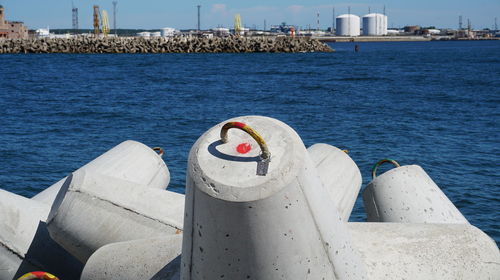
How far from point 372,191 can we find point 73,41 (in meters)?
61.2

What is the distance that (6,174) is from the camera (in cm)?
1119

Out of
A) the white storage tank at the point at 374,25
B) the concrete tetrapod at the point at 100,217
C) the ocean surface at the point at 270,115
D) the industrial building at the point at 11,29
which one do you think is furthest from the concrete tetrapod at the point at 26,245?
the white storage tank at the point at 374,25

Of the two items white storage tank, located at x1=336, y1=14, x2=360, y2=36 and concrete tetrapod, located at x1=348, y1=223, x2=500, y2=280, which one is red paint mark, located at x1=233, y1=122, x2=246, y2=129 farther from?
white storage tank, located at x1=336, y1=14, x2=360, y2=36

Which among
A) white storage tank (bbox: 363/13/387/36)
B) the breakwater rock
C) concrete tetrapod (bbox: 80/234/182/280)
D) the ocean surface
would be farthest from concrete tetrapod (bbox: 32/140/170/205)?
white storage tank (bbox: 363/13/387/36)

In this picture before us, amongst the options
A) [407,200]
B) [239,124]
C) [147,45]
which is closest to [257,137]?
[239,124]

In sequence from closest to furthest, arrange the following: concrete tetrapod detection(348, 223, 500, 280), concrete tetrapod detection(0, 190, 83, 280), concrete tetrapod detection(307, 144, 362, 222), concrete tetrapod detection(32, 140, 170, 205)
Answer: concrete tetrapod detection(348, 223, 500, 280) < concrete tetrapod detection(0, 190, 83, 280) < concrete tetrapod detection(307, 144, 362, 222) < concrete tetrapod detection(32, 140, 170, 205)

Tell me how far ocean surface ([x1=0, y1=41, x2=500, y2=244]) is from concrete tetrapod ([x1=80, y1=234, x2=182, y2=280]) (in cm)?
530

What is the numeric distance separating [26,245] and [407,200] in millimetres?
2771

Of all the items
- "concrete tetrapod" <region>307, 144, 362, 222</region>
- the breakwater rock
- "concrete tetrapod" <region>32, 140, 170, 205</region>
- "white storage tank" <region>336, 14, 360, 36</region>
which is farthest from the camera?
"white storage tank" <region>336, 14, 360, 36</region>

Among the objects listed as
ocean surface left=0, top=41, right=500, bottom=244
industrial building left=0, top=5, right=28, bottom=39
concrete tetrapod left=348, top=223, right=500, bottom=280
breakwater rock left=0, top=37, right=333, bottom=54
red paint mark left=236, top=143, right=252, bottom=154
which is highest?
industrial building left=0, top=5, right=28, bottom=39

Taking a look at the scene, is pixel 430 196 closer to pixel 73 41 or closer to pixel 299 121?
pixel 299 121

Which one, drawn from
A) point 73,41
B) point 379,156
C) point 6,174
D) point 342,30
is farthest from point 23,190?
point 342,30

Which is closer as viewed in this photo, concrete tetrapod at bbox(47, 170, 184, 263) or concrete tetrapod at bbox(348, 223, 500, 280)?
concrete tetrapod at bbox(348, 223, 500, 280)

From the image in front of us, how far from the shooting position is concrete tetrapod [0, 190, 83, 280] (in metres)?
4.30
